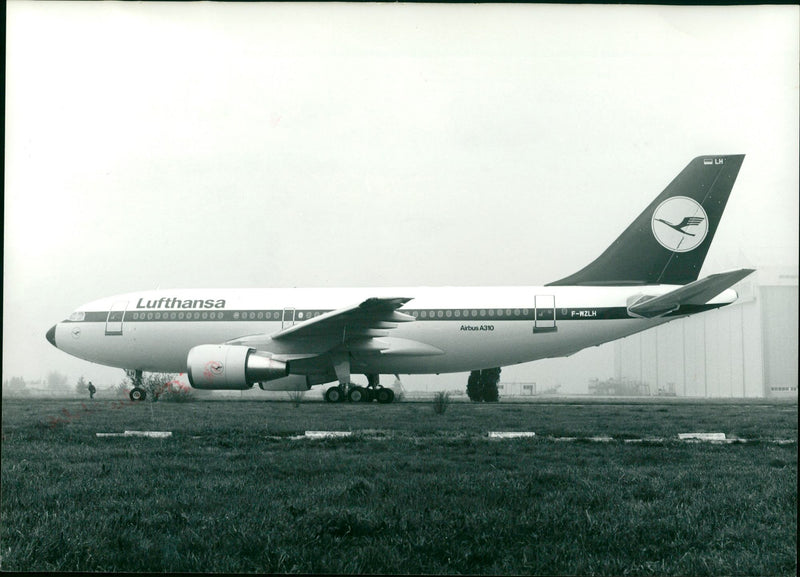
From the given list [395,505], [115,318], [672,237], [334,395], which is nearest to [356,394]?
[334,395]

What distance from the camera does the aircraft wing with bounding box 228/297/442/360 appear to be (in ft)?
48.0

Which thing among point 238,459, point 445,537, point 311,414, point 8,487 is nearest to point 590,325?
point 311,414

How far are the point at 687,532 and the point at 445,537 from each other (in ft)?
5.93

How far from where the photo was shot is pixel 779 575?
13.7 feet

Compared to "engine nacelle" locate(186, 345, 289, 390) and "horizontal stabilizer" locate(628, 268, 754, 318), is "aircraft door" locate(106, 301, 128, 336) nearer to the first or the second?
"engine nacelle" locate(186, 345, 289, 390)

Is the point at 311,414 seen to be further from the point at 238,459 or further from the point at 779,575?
the point at 779,575

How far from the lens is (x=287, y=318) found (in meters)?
16.1

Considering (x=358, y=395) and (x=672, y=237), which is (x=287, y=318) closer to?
(x=358, y=395)

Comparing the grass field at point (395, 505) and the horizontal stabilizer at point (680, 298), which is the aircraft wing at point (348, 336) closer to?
the horizontal stabilizer at point (680, 298)

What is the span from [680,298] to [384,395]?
24.9 feet

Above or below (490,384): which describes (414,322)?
above

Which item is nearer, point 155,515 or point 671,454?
point 155,515

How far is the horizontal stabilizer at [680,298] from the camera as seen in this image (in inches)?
539

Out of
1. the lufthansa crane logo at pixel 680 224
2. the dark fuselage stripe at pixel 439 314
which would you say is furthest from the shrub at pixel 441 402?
the lufthansa crane logo at pixel 680 224
